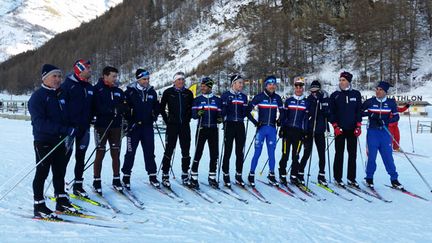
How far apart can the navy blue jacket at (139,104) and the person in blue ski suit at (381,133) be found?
396cm

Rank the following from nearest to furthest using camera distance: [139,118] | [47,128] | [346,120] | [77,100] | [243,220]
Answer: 1. [47,128]
2. [243,220]
3. [77,100]
4. [139,118]
5. [346,120]

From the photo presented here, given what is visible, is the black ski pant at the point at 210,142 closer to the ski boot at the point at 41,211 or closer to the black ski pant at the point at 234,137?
the black ski pant at the point at 234,137

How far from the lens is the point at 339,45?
46.1 m

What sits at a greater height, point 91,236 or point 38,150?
point 38,150

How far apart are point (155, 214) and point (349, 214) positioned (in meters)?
2.71

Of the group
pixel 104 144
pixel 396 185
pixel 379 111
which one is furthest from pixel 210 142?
pixel 396 185

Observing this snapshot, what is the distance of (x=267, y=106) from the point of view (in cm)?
661

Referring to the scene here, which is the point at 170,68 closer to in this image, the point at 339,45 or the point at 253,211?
Result: the point at 339,45

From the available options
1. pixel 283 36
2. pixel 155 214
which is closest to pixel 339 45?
pixel 283 36

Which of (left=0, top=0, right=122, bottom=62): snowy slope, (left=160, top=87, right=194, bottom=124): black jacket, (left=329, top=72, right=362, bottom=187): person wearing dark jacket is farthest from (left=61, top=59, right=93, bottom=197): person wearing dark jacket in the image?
(left=0, top=0, right=122, bottom=62): snowy slope

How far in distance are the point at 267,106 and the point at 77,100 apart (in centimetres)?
313

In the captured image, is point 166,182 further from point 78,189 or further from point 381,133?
point 381,133

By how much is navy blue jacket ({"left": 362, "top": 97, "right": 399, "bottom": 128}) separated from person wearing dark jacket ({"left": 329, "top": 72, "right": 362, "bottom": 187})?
26 cm

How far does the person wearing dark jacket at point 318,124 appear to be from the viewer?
6.88 m
